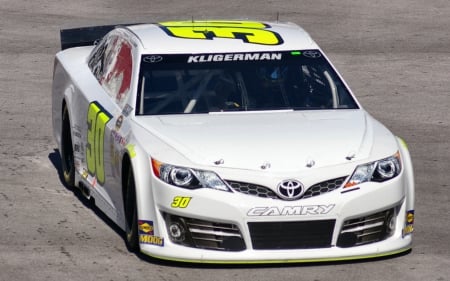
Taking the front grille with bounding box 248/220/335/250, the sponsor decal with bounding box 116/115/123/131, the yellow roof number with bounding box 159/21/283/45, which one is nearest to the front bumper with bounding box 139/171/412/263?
the front grille with bounding box 248/220/335/250

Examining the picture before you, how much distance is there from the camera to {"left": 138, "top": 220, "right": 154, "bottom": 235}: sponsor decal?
9.99 m

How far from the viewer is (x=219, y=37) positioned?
38.8 ft

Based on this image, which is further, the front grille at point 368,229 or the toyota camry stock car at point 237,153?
the front grille at point 368,229

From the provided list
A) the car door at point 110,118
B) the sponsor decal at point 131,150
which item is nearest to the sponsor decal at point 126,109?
the car door at point 110,118

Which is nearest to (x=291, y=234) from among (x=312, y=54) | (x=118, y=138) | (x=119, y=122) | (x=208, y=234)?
(x=208, y=234)

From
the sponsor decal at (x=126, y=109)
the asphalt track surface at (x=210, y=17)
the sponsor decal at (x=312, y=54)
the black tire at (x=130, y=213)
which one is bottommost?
the asphalt track surface at (x=210, y=17)

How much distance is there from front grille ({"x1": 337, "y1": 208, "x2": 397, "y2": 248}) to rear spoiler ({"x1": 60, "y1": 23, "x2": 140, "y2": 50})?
526 cm

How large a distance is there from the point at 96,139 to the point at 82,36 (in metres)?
3.25

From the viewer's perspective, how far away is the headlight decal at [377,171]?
9891mm

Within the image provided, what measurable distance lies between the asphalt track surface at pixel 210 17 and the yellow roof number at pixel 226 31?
1421mm

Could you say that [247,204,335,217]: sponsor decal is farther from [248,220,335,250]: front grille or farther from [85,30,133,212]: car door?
[85,30,133,212]: car door

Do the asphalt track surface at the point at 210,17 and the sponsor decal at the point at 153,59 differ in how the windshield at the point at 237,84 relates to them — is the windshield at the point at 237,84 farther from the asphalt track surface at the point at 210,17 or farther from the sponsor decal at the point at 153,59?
the asphalt track surface at the point at 210,17

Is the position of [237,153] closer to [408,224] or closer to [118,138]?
[118,138]

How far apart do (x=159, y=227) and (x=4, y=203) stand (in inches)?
104
